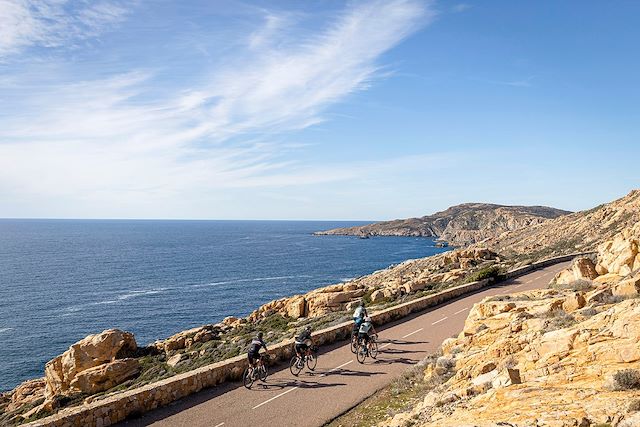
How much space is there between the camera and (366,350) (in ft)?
50.2

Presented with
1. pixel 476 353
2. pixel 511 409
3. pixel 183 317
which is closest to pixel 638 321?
pixel 511 409

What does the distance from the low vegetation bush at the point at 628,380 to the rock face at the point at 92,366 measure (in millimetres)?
25164

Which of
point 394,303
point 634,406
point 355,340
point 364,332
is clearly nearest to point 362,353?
point 364,332

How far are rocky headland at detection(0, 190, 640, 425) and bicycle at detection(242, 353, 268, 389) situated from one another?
551 centimetres

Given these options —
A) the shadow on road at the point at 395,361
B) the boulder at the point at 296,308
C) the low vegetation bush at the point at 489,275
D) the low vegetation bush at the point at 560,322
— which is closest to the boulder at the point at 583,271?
the shadow on road at the point at 395,361

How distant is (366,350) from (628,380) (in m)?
9.84

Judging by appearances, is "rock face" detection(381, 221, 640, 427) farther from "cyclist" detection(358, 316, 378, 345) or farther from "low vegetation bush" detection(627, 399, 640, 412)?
"cyclist" detection(358, 316, 378, 345)

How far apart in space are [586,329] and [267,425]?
23.7ft

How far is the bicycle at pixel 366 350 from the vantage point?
15.2 m

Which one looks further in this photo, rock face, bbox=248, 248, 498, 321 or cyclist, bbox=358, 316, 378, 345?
rock face, bbox=248, 248, 498, 321

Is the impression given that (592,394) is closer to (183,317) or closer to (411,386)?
(411,386)

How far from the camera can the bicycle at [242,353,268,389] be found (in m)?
13.1

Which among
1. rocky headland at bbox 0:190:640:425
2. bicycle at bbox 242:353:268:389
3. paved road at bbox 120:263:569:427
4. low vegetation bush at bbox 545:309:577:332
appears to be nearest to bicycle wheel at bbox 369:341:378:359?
Result: paved road at bbox 120:263:569:427

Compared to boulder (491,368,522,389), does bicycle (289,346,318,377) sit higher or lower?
lower
